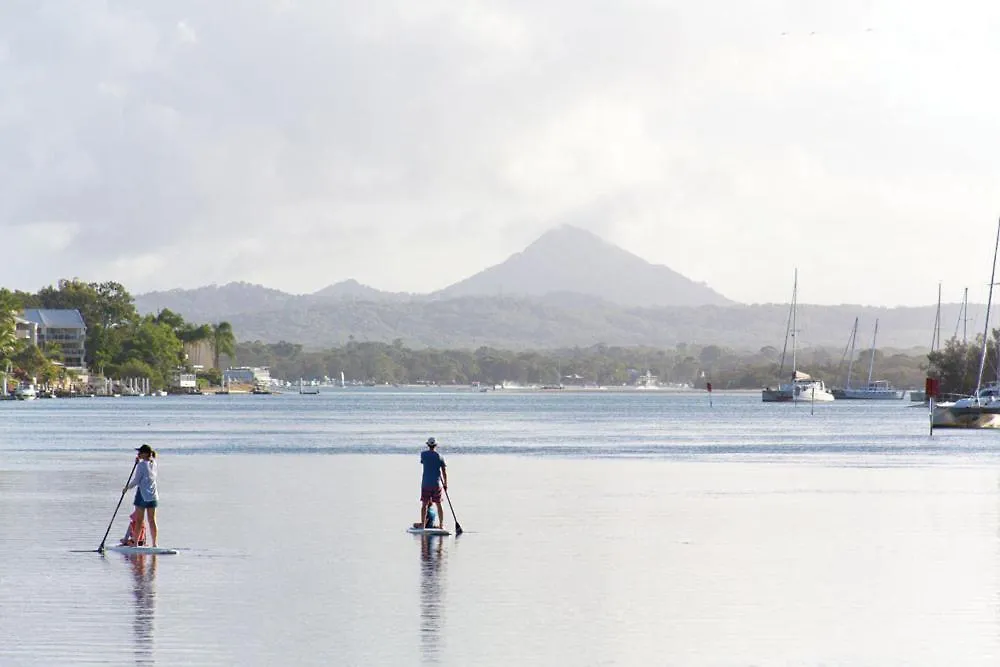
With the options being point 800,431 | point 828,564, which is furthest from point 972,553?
point 800,431

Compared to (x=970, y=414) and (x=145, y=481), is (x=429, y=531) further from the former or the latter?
(x=970, y=414)

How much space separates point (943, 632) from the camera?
2098 centimetres

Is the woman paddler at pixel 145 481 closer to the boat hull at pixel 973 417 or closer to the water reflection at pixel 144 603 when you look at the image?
the water reflection at pixel 144 603

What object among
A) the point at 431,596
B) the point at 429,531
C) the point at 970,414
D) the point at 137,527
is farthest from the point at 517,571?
the point at 970,414

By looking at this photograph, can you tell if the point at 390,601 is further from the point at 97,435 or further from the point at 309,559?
the point at 97,435

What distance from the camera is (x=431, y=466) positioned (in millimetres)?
33344

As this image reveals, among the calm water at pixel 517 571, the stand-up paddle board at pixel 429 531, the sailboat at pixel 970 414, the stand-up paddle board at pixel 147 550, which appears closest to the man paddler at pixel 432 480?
the stand-up paddle board at pixel 429 531

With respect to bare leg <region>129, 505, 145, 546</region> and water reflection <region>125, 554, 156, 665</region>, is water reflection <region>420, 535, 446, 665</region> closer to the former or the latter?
water reflection <region>125, 554, 156, 665</region>

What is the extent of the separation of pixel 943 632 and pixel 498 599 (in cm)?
598

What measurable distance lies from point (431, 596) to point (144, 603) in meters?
3.83

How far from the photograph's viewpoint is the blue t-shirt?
33.2 metres

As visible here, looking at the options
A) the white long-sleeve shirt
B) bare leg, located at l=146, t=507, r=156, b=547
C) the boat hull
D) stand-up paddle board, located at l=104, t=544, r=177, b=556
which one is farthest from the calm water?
the boat hull

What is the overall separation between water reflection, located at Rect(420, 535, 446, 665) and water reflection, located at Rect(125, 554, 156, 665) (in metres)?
3.01

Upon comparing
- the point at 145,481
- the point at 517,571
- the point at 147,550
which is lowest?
the point at 147,550
